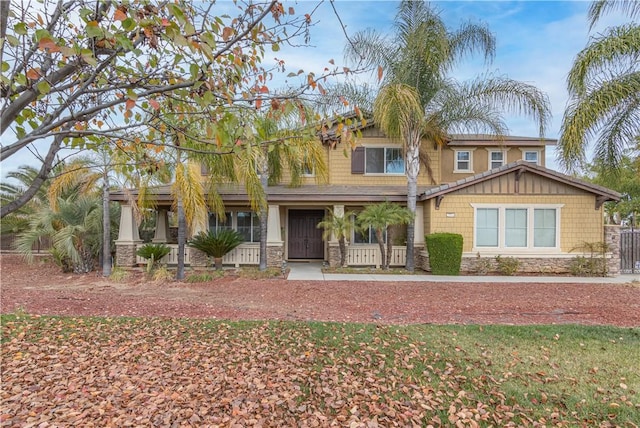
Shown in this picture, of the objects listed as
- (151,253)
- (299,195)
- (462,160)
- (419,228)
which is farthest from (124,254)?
(462,160)

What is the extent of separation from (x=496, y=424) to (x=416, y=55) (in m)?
11.4

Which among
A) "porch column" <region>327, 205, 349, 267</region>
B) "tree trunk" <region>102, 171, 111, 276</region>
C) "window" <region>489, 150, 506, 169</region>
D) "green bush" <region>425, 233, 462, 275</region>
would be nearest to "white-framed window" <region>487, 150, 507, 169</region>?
"window" <region>489, 150, 506, 169</region>

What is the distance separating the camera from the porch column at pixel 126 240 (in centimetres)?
1345

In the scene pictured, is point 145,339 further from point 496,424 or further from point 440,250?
point 440,250

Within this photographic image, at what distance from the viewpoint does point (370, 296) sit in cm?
917

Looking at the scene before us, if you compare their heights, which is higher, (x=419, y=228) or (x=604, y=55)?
(x=604, y=55)

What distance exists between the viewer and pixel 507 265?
500 inches

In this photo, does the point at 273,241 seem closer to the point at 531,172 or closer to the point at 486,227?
the point at 486,227

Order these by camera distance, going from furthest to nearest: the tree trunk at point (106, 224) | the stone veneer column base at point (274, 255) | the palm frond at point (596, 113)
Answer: the stone veneer column base at point (274, 255), the tree trunk at point (106, 224), the palm frond at point (596, 113)

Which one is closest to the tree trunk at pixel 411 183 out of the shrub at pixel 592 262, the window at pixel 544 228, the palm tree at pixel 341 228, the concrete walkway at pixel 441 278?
the concrete walkway at pixel 441 278

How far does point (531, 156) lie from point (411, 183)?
703 centimetres

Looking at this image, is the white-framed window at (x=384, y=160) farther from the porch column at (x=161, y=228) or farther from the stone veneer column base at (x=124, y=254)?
the stone veneer column base at (x=124, y=254)

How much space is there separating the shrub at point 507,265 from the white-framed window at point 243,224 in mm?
9521

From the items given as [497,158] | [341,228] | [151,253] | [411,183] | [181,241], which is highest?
[497,158]
